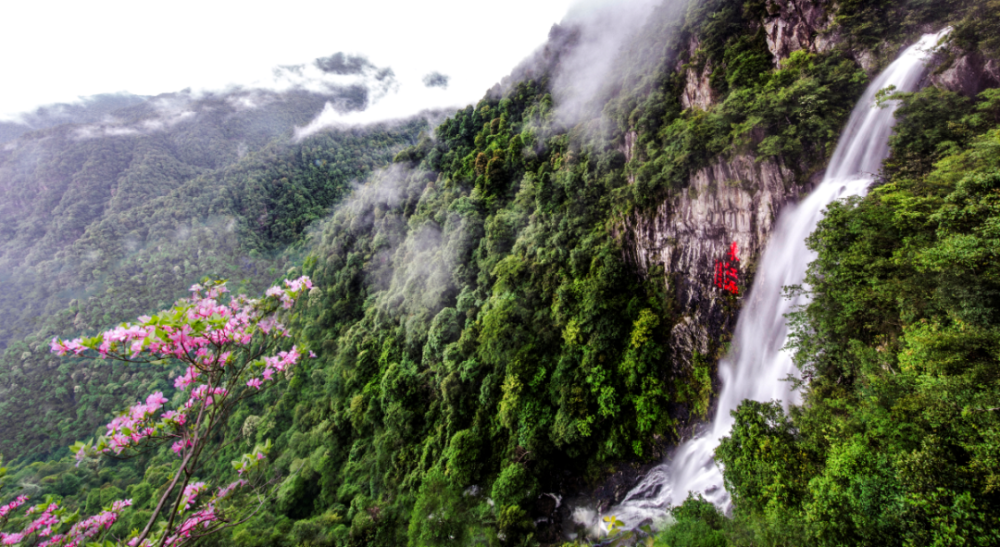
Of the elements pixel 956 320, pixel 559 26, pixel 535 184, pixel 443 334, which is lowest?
pixel 443 334

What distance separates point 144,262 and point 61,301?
10564 mm

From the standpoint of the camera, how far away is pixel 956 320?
6.72 meters

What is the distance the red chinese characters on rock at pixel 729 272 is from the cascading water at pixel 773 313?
777 mm

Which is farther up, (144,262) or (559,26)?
(559,26)

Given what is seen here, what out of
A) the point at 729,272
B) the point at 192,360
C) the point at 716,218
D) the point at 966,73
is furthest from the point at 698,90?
the point at 192,360

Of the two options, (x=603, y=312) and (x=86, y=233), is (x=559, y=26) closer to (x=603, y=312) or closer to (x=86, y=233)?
(x=603, y=312)

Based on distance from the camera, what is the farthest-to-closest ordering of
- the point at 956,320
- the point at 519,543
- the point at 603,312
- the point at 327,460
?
the point at 327,460 < the point at 603,312 < the point at 519,543 < the point at 956,320

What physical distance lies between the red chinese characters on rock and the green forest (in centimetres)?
238

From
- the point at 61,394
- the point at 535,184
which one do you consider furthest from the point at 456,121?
the point at 61,394

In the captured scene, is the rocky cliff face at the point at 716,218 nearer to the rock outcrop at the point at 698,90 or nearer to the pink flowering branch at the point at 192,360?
the rock outcrop at the point at 698,90

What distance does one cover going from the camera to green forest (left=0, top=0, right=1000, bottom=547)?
605 cm

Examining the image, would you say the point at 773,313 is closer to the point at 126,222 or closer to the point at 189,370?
the point at 189,370

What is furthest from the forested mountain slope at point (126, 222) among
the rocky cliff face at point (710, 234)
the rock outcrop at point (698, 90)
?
the rock outcrop at point (698, 90)

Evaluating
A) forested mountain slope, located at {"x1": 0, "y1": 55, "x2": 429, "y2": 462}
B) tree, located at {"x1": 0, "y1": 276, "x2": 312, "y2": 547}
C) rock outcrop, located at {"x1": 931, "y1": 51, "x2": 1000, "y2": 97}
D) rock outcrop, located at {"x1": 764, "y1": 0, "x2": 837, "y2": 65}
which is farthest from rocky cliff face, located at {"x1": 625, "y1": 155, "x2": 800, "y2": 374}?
forested mountain slope, located at {"x1": 0, "y1": 55, "x2": 429, "y2": 462}
